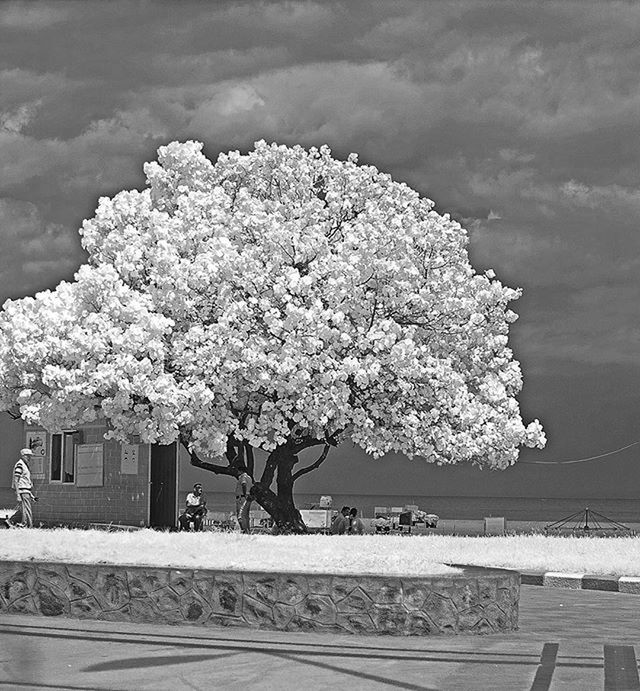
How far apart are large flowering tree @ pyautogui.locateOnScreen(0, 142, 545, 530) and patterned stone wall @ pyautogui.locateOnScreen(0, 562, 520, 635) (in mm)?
17681

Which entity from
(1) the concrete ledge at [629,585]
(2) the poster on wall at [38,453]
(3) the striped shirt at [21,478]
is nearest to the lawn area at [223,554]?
(1) the concrete ledge at [629,585]

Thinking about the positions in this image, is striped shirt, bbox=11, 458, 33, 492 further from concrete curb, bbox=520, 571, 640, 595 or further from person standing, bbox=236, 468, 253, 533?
concrete curb, bbox=520, 571, 640, 595

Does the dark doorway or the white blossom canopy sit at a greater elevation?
the white blossom canopy

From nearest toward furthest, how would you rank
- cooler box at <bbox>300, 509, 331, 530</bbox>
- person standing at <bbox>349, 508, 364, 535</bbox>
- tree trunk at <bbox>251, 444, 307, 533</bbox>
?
person standing at <bbox>349, 508, 364, 535</bbox> → tree trunk at <bbox>251, 444, 307, 533</bbox> → cooler box at <bbox>300, 509, 331, 530</bbox>

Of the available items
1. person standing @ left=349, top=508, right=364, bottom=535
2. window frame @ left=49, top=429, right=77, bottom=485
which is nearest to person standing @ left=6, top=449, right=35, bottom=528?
window frame @ left=49, top=429, right=77, bottom=485

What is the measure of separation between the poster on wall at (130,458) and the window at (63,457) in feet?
8.02

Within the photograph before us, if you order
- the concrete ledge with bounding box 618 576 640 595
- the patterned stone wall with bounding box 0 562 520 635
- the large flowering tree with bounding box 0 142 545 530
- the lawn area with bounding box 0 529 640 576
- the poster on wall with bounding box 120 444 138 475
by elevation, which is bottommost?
the concrete ledge with bounding box 618 576 640 595

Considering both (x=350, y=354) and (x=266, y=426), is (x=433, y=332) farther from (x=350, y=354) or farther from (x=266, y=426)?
(x=266, y=426)

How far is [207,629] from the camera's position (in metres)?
11.9

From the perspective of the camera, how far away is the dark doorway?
3569 centimetres

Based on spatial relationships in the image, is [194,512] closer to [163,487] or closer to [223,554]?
[163,487]

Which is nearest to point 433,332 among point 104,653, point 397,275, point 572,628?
point 397,275

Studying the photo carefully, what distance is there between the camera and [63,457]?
38.2 meters

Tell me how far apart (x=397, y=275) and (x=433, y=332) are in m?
2.82
